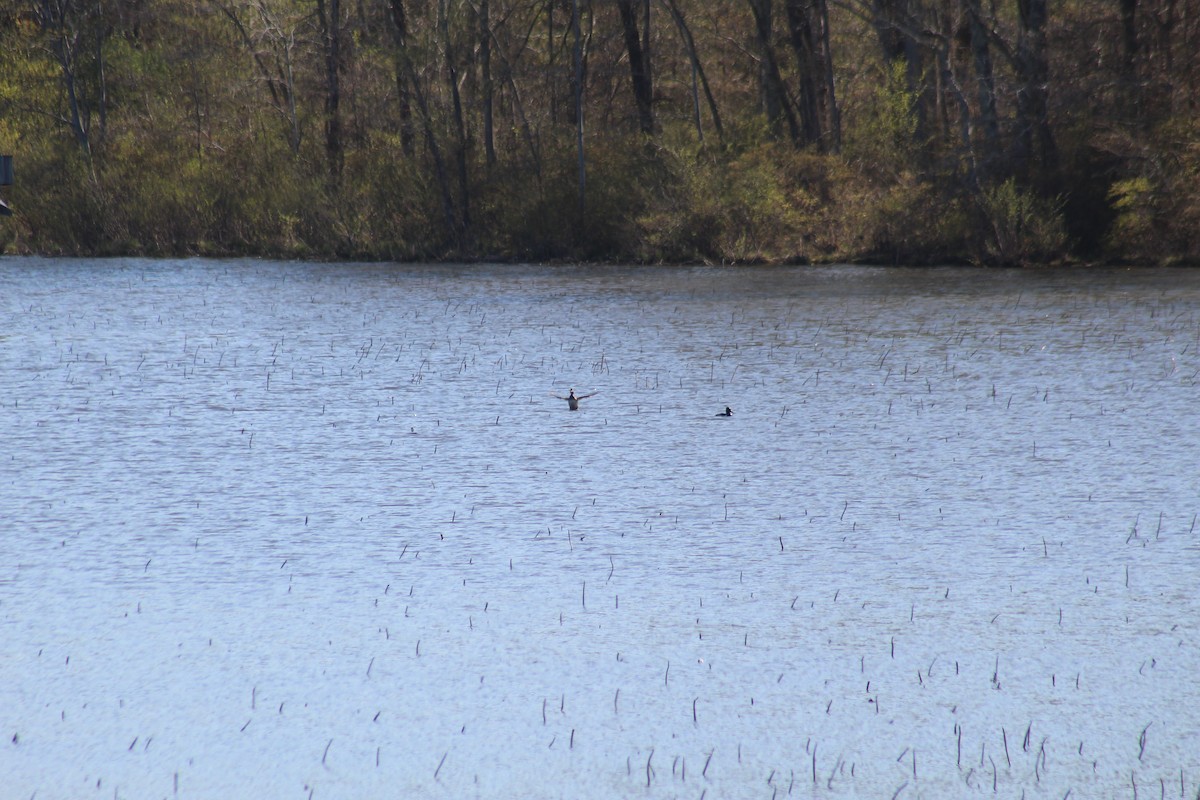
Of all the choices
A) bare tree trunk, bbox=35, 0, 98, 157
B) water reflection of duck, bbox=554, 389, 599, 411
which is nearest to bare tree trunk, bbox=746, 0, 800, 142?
bare tree trunk, bbox=35, 0, 98, 157

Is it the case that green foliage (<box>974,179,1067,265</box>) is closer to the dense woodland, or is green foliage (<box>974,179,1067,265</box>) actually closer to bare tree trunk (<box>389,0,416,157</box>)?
the dense woodland

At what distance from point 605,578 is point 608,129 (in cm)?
3283

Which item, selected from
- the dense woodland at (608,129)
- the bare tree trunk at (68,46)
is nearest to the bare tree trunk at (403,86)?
the dense woodland at (608,129)

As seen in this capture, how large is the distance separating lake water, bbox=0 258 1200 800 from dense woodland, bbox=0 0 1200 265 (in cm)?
1478

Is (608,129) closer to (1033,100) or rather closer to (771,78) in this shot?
(771,78)

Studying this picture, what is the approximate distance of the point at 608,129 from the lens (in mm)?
39344

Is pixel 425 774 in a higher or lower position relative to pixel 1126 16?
lower

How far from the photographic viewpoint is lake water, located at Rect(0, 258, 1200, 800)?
528 centimetres

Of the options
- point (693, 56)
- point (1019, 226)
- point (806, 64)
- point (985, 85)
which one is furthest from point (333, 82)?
point (1019, 226)

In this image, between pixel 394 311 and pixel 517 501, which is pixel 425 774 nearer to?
pixel 517 501

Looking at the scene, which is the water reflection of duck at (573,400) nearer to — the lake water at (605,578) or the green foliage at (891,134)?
the lake water at (605,578)

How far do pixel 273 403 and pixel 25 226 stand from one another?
3229 centimetres

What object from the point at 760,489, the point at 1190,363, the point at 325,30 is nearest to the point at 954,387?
the point at 1190,363

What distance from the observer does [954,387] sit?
567 inches
